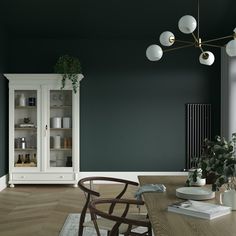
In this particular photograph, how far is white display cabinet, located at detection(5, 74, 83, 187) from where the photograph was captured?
6.96 m

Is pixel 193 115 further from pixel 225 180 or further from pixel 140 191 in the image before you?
pixel 225 180

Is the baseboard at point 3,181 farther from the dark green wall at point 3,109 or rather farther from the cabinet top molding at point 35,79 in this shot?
the cabinet top molding at point 35,79

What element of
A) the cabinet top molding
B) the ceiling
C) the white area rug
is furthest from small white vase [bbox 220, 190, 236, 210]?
the cabinet top molding

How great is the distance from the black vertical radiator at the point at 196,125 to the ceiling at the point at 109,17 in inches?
53.4

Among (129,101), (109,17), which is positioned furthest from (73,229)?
(109,17)

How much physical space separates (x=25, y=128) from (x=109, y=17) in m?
2.38

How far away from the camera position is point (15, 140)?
703 cm

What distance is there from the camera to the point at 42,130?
700 cm

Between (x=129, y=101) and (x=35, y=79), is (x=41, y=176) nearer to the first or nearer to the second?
(x=35, y=79)

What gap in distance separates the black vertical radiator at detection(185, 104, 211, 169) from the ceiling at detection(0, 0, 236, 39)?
1.36 meters

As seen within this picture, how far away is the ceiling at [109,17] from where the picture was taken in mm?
6457

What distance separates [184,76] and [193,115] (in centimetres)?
74

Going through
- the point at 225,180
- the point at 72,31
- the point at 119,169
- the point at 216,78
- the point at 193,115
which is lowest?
the point at 119,169

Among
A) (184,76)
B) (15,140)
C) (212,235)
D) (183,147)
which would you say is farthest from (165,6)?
(212,235)
